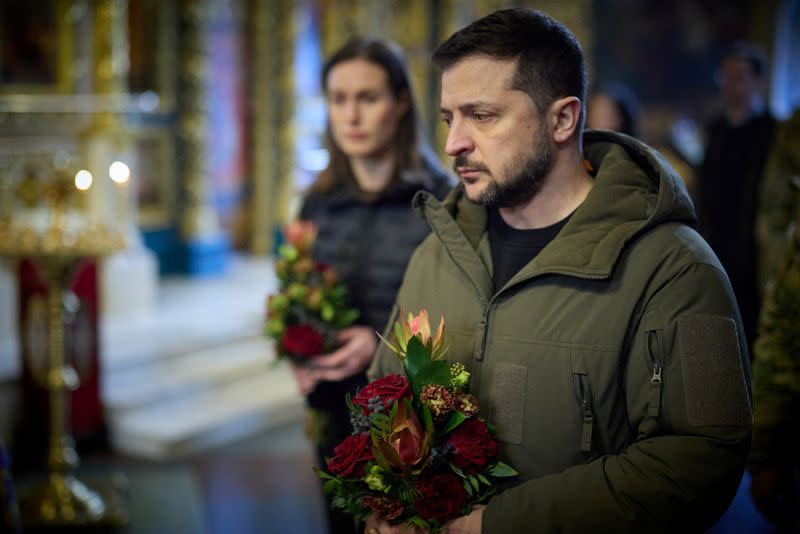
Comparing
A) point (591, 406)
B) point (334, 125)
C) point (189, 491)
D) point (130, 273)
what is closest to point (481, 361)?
point (591, 406)

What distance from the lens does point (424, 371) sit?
163 centimetres

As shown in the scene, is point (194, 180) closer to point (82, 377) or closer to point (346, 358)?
point (82, 377)

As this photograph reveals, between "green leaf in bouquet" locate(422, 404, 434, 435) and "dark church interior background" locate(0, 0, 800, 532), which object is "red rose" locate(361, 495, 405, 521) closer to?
"green leaf in bouquet" locate(422, 404, 434, 435)

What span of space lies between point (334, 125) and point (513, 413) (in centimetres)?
144

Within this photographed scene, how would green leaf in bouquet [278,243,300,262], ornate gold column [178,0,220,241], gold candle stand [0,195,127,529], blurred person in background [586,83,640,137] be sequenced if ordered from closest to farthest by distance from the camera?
green leaf in bouquet [278,243,300,262], gold candle stand [0,195,127,529], blurred person in background [586,83,640,137], ornate gold column [178,0,220,241]

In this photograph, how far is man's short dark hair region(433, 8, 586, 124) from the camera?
1.68m

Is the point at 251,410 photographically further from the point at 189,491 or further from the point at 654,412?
the point at 654,412

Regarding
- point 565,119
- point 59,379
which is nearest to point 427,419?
point 565,119

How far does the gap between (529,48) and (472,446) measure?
711 mm

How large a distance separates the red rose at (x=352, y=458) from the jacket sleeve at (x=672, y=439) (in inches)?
9.3

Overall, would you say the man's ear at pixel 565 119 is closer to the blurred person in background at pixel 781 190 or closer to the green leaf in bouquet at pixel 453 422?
the green leaf in bouquet at pixel 453 422

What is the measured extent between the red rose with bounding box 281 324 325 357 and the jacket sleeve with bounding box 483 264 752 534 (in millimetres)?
1218

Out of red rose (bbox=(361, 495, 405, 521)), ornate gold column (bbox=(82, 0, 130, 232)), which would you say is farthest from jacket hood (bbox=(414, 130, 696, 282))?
ornate gold column (bbox=(82, 0, 130, 232))

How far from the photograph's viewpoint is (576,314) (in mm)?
1655
